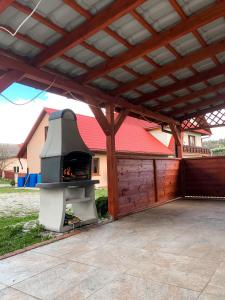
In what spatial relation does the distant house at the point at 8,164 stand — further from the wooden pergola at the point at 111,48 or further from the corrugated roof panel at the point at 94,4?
the corrugated roof panel at the point at 94,4

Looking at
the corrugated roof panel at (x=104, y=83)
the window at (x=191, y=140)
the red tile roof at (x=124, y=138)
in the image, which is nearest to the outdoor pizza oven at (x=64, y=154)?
the corrugated roof panel at (x=104, y=83)

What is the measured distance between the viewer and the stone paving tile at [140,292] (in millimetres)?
2248

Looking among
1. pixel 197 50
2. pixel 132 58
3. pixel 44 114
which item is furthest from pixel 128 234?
pixel 44 114

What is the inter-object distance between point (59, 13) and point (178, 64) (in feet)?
8.23

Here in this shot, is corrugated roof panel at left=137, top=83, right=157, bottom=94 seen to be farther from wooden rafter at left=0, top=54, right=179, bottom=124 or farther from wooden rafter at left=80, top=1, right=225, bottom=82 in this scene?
wooden rafter at left=80, top=1, right=225, bottom=82

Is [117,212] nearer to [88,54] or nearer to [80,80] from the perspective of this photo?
[80,80]

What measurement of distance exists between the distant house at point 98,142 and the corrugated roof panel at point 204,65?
9418 mm

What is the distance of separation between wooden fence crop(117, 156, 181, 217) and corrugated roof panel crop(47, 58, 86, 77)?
7.12 ft

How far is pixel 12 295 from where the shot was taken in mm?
2359

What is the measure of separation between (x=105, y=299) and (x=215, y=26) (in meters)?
4.07

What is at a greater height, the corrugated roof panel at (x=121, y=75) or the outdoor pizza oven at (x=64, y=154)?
the corrugated roof panel at (x=121, y=75)

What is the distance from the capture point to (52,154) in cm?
481

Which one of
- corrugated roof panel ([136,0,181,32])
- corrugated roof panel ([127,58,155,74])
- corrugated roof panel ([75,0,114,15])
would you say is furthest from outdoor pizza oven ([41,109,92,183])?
corrugated roof panel ([136,0,181,32])

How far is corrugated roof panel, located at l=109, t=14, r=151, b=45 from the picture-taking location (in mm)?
3649
